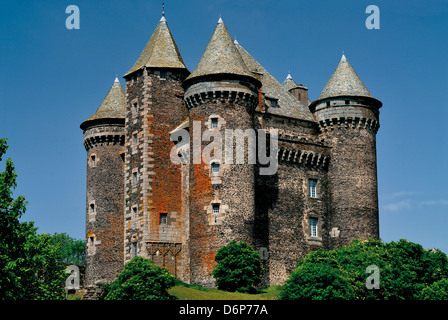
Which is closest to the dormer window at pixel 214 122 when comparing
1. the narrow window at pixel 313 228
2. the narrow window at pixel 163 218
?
the narrow window at pixel 163 218

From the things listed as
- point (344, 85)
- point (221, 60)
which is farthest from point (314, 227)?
point (221, 60)

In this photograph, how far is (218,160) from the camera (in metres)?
66.3

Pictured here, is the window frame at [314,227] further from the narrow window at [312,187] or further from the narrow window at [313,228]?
the narrow window at [312,187]

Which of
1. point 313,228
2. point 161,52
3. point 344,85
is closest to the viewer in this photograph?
point 313,228

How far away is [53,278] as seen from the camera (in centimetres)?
7531

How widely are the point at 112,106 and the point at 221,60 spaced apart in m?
14.8

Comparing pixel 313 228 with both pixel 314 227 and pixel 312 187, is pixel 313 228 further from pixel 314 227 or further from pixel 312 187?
pixel 312 187

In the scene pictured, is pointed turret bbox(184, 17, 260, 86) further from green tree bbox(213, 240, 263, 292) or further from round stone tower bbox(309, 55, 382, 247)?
green tree bbox(213, 240, 263, 292)

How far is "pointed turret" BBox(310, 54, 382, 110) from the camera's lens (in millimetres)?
75875

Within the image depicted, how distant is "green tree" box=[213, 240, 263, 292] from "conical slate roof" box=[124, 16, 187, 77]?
18.3 m

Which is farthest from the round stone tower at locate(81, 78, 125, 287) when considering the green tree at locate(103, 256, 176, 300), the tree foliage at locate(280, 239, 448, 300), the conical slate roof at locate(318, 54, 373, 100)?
the tree foliage at locate(280, 239, 448, 300)

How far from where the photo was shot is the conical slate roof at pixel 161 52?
7250cm
